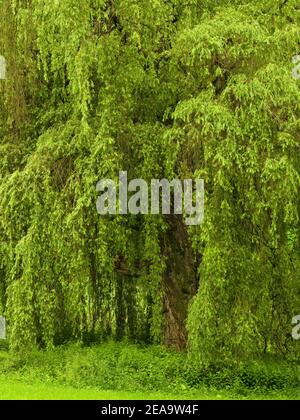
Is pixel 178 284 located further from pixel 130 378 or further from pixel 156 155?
pixel 156 155

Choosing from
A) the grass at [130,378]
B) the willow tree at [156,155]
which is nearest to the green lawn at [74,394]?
the grass at [130,378]

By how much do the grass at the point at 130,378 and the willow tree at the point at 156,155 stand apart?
1.95 ft

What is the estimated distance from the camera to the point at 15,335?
12.4m

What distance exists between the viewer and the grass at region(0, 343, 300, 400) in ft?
39.0

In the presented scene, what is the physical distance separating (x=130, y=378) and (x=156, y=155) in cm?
352

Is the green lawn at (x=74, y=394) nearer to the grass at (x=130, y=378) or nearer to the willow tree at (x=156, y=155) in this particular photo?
the grass at (x=130, y=378)

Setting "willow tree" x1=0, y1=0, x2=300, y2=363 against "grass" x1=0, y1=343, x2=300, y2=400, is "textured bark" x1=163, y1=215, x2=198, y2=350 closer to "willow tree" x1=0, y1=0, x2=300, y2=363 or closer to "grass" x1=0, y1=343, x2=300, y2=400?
"willow tree" x1=0, y1=0, x2=300, y2=363

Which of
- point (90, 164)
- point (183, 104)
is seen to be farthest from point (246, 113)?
point (90, 164)

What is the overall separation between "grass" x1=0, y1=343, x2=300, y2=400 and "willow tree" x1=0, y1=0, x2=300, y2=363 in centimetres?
59

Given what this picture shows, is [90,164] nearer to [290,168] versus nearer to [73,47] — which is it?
[73,47]

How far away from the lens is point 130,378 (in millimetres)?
12859

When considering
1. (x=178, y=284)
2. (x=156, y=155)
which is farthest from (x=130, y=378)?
(x=156, y=155)
